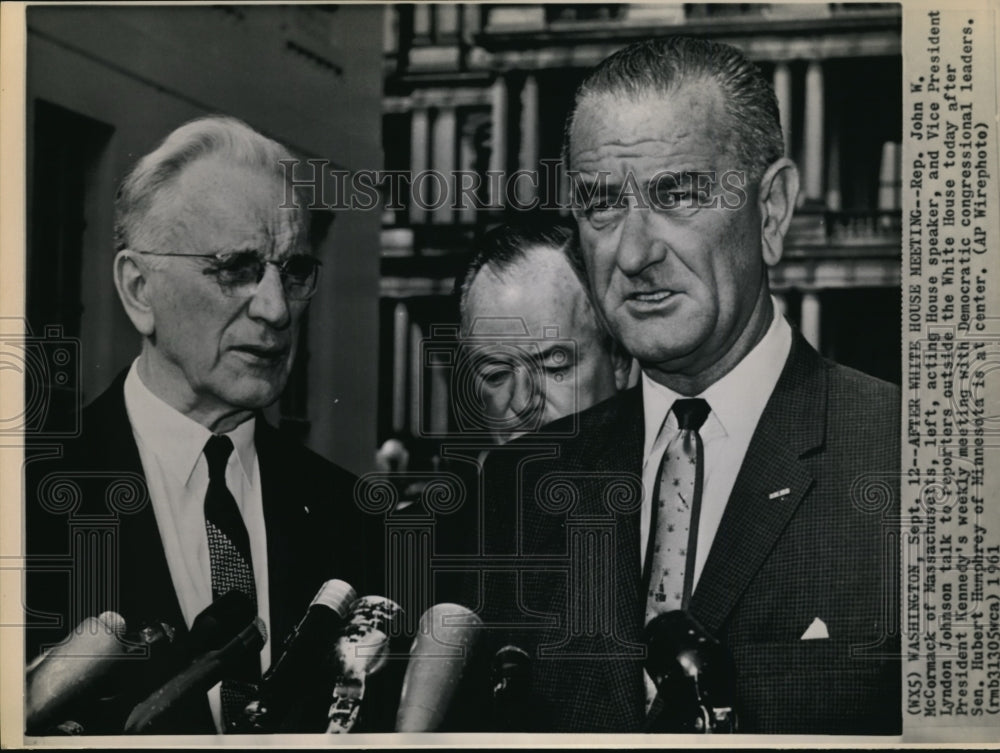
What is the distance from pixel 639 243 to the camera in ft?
15.0

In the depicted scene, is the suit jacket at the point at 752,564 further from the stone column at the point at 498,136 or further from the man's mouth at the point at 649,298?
the stone column at the point at 498,136

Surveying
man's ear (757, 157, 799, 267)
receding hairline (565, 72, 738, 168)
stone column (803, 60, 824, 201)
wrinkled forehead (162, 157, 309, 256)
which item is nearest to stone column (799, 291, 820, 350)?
man's ear (757, 157, 799, 267)

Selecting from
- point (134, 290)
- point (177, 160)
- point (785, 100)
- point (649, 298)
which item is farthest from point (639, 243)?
point (134, 290)

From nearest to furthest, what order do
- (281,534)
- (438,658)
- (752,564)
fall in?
(752,564), (438,658), (281,534)

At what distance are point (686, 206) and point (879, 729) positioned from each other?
6.33 ft

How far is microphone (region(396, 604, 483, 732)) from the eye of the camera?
466cm

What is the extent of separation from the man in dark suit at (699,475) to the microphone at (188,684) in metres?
0.90

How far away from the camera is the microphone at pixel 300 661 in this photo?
15.4ft

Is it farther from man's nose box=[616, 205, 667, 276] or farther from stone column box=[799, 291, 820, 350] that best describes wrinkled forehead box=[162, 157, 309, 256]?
stone column box=[799, 291, 820, 350]

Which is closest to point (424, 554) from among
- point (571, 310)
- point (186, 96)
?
point (571, 310)

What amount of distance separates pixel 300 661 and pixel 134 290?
1460 millimetres

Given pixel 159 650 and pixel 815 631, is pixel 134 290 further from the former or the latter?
pixel 815 631

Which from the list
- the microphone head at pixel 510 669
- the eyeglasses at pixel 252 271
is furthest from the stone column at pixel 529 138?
the microphone head at pixel 510 669

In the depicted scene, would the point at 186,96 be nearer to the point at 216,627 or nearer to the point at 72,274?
the point at 72,274
